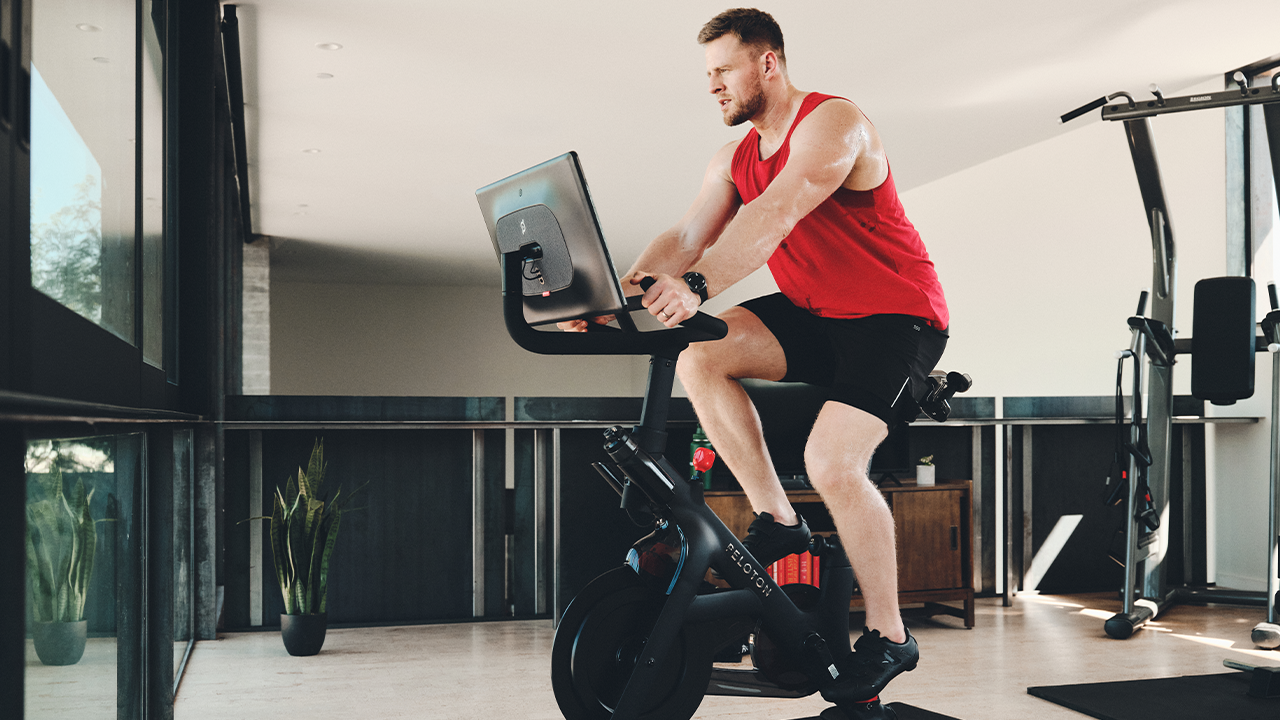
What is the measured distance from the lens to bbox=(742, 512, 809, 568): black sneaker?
1980 mm

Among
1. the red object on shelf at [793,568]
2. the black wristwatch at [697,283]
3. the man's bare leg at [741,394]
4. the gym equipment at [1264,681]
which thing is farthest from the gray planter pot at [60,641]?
the gym equipment at [1264,681]

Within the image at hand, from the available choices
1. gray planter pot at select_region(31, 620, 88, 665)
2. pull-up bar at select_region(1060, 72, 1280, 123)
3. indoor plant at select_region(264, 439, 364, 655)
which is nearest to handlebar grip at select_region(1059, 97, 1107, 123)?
pull-up bar at select_region(1060, 72, 1280, 123)

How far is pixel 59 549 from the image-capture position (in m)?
1.11

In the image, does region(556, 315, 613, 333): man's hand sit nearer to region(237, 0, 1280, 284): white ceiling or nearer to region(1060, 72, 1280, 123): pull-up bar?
region(1060, 72, 1280, 123): pull-up bar

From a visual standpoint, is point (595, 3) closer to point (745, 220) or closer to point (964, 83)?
point (964, 83)

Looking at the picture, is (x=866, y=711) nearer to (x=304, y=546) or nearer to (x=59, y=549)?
(x=59, y=549)

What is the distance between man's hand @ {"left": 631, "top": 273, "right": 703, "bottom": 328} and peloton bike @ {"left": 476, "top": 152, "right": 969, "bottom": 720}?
5 cm

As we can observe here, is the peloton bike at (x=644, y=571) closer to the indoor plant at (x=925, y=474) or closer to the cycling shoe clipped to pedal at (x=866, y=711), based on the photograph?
the cycling shoe clipped to pedal at (x=866, y=711)

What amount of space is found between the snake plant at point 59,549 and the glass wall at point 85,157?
0.79ft

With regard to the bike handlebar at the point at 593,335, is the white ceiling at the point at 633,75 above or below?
above

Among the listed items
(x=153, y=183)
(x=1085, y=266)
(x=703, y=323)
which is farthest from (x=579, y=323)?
(x=1085, y=266)

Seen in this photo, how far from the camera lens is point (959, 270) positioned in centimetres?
714

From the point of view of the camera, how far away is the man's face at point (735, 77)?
73.6 inches

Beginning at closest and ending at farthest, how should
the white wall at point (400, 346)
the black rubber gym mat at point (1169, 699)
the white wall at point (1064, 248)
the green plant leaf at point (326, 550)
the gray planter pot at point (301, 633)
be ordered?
the black rubber gym mat at point (1169, 699), the gray planter pot at point (301, 633), the green plant leaf at point (326, 550), the white wall at point (1064, 248), the white wall at point (400, 346)
